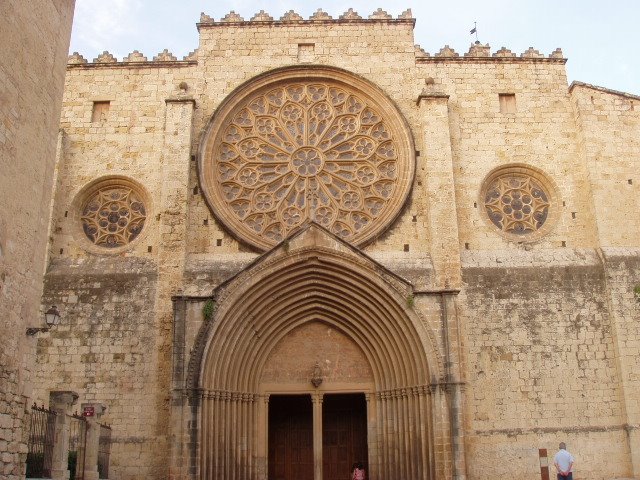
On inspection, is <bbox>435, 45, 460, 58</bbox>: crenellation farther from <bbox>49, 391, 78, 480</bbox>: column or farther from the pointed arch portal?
<bbox>49, 391, 78, 480</bbox>: column

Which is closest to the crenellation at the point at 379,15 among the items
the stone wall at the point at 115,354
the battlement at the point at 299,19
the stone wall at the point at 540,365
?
the battlement at the point at 299,19

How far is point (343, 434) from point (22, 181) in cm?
827

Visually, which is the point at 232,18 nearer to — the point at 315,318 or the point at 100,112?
the point at 100,112

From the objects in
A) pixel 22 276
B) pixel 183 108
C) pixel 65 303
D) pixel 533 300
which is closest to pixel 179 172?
pixel 183 108

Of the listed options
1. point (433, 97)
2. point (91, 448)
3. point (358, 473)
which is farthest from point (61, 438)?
point (433, 97)

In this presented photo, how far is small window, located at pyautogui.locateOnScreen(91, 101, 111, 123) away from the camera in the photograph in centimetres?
1515

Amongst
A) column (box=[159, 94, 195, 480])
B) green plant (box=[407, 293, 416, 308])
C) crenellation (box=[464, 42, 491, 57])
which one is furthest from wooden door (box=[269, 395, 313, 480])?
crenellation (box=[464, 42, 491, 57])

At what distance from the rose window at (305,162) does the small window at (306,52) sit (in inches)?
18.0

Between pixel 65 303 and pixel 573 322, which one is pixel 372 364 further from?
pixel 65 303

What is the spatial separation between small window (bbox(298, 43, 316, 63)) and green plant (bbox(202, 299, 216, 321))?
5.91 meters

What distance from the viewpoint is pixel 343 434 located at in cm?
1438

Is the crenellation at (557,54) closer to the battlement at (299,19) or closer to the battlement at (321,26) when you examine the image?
Answer: the battlement at (321,26)

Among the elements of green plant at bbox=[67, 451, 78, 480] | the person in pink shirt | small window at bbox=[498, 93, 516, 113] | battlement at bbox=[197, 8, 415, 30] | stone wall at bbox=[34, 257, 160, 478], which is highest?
battlement at bbox=[197, 8, 415, 30]

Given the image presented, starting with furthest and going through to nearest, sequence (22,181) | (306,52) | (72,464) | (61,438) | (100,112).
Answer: (306,52) → (100,112) → (72,464) → (61,438) → (22,181)
